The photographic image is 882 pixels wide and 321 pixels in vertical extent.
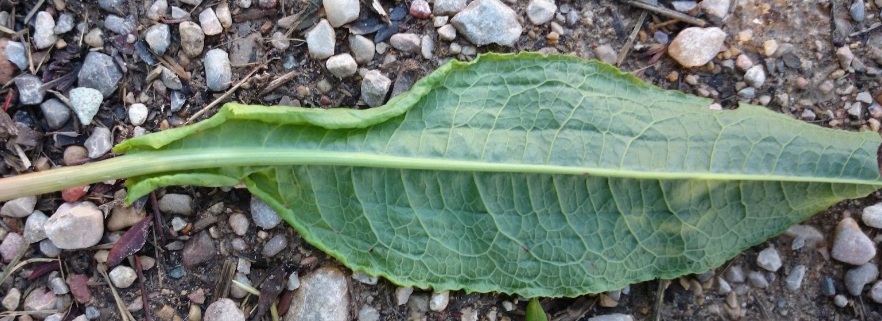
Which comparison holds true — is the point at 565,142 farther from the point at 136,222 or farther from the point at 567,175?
the point at 136,222

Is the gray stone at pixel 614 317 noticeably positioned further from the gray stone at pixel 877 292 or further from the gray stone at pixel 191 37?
the gray stone at pixel 191 37

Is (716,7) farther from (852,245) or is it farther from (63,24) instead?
(63,24)

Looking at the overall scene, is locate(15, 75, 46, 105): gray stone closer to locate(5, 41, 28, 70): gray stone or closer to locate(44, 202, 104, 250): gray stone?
locate(5, 41, 28, 70): gray stone

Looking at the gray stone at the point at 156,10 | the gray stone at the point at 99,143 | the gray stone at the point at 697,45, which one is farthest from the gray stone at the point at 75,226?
the gray stone at the point at 697,45

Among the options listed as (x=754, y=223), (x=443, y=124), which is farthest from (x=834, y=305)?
(x=443, y=124)

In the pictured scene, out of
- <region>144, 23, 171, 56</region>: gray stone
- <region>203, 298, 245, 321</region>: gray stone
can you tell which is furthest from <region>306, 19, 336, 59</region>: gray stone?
<region>203, 298, 245, 321</region>: gray stone
